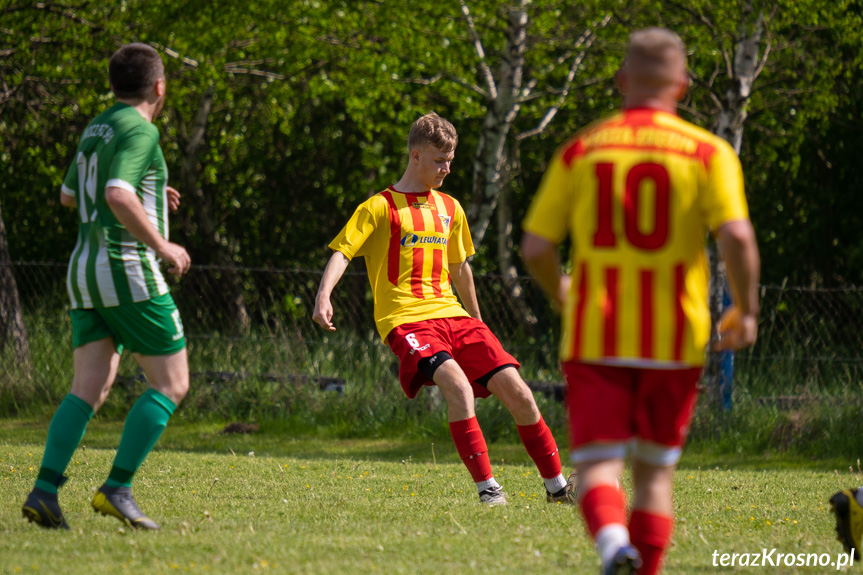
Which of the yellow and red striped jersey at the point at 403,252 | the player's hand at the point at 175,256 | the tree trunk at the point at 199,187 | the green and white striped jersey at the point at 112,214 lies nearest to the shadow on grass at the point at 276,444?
Answer: the yellow and red striped jersey at the point at 403,252

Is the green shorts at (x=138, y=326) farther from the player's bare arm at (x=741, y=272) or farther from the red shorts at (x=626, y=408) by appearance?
the player's bare arm at (x=741, y=272)

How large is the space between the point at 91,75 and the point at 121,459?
10.9 meters

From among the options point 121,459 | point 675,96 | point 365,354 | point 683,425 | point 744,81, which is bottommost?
point 365,354

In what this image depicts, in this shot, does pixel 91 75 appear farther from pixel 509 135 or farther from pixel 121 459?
pixel 121 459

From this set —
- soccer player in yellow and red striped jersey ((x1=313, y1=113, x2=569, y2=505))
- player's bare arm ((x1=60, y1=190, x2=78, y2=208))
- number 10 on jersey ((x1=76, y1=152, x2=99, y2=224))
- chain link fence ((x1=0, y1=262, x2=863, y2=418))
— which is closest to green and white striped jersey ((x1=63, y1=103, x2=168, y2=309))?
number 10 on jersey ((x1=76, y1=152, x2=99, y2=224))

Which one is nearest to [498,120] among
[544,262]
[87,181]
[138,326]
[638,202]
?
[87,181]

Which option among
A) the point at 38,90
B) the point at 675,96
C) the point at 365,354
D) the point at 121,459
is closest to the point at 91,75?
the point at 38,90

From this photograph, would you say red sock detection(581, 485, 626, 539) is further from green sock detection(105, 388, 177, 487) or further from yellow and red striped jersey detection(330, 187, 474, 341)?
yellow and red striped jersey detection(330, 187, 474, 341)

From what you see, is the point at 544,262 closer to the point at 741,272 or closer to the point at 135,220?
the point at 741,272

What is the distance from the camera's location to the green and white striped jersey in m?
4.04

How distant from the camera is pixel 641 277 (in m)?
2.83

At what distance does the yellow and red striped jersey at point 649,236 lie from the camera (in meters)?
2.83

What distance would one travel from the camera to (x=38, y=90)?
14750mm

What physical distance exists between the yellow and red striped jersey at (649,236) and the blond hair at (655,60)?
0.63 ft
